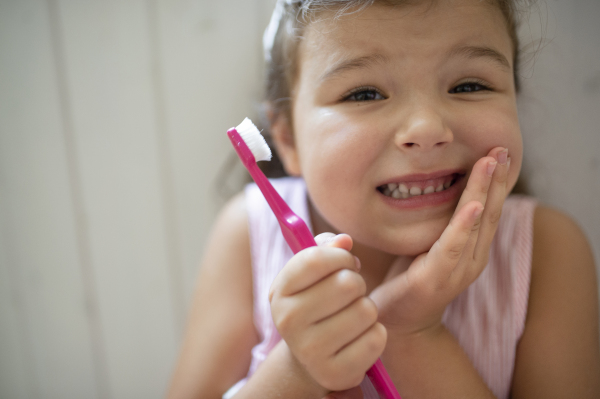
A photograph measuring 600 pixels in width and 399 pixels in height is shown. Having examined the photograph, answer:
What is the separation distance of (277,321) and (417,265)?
16 centimetres

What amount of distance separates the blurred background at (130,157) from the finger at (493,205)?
252mm

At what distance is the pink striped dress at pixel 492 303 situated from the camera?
531mm

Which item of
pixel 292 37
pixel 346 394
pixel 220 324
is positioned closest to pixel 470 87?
pixel 292 37

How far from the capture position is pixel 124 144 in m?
0.74

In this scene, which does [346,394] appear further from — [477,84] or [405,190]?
[477,84]

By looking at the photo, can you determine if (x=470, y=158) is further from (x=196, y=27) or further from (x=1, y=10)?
(x=1, y=10)

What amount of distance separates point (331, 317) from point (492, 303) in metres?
0.32

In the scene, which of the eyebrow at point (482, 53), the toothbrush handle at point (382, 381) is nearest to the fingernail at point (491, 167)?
the eyebrow at point (482, 53)

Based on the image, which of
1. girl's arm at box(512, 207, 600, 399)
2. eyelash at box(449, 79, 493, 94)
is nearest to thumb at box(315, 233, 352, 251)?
eyelash at box(449, 79, 493, 94)

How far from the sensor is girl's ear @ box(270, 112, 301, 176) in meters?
0.59

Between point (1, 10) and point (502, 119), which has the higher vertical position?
point (1, 10)

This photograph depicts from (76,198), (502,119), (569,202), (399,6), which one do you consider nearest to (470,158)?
(502,119)

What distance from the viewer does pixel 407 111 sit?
41 centimetres

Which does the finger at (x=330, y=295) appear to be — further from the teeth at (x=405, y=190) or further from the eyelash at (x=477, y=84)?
the eyelash at (x=477, y=84)
